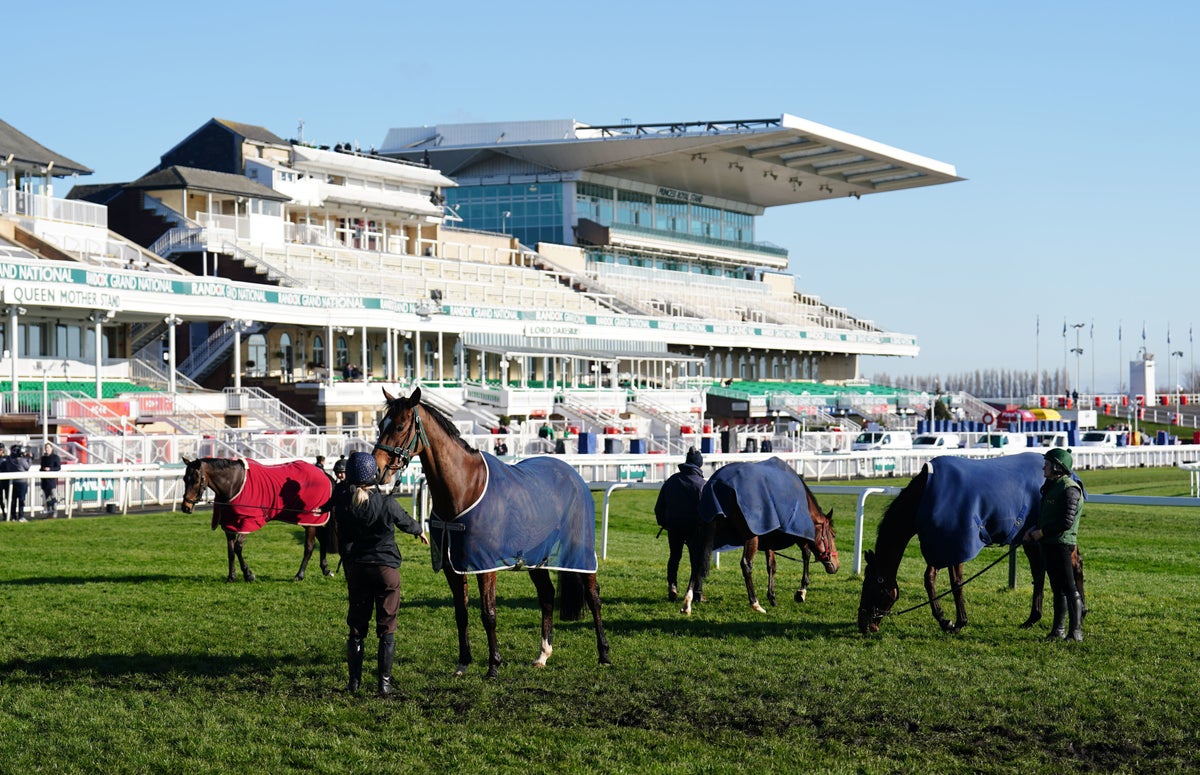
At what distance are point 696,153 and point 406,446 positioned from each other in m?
67.8

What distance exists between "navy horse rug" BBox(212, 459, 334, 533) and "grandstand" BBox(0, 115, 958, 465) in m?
18.4

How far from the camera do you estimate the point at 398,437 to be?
31.7 ft

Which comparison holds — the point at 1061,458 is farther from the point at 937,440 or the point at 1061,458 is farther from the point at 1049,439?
the point at 1049,439

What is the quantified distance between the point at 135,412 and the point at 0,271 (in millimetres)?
4849

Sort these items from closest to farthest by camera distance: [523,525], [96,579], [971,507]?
1. [523,525]
2. [971,507]
3. [96,579]

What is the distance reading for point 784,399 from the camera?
65625 mm

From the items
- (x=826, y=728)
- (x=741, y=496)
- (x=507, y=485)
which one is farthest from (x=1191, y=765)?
(x=741, y=496)

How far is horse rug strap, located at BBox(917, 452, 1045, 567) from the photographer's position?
37.4 feet

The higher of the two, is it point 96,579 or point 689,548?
point 689,548

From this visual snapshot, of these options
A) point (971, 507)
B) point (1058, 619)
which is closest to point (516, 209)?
point (971, 507)

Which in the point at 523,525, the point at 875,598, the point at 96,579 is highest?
the point at 523,525

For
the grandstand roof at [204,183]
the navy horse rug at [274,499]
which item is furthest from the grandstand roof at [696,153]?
the navy horse rug at [274,499]

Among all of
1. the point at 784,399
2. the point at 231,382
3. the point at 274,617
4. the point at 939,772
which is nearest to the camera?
the point at 939,772

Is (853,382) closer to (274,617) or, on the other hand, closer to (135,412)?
(135,412)
